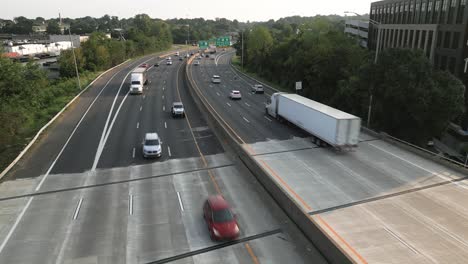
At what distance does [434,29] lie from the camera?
2350 inches

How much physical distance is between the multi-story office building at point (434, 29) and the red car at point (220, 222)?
32283 millimetres

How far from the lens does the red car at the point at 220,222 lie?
17578 mm

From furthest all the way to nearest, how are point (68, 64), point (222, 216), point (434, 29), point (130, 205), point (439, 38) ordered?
1. point (68, 64)
2. point (434, 29)
3. point (439, 38)
4. point (130, 205)
5. point (222, 216)

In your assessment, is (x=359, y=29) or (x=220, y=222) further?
(x=359, y=29)

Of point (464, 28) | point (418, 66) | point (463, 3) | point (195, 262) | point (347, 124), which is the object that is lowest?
point (195, 262)

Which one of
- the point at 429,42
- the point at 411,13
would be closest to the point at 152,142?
the point at 429,42

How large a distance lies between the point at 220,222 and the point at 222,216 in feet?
1.09

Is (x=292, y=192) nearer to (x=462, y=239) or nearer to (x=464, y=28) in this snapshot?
(x=462, y=239)

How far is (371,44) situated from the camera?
9400 centimetres

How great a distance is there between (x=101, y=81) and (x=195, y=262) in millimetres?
62274

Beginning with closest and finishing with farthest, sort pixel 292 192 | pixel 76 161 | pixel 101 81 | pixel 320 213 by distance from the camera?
1. pixel 320 213
2. pixel 292 192
3. pixel 76 161
4. pixel 101 81

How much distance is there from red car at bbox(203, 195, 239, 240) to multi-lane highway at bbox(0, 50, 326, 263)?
17.7 inches

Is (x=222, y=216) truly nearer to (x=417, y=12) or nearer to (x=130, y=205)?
(x=130, y=205)

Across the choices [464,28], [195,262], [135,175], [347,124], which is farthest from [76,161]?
[464,28]
